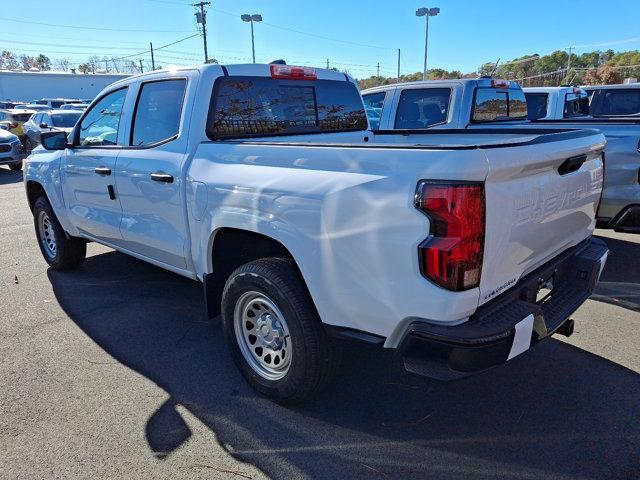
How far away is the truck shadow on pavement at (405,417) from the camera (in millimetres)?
2490

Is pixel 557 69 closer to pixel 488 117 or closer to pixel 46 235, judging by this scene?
pixel 488 117

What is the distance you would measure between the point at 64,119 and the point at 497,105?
553 inches

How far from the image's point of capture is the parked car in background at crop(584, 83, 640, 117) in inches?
394

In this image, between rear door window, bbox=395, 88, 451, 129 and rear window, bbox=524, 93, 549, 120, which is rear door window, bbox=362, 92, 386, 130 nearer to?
rear door window, bbox=395, 88, 451, 129

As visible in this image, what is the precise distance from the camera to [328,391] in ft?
10.3

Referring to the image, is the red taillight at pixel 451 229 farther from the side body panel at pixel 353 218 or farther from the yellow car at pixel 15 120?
the yellow car at pixel 15 120

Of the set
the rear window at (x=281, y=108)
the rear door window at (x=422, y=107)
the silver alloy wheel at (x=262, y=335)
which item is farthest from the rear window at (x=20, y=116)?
the silver alloy wheel at (x=262, y=335)

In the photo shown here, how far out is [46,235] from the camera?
5.70 metres

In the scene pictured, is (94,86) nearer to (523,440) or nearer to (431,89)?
(431,89)

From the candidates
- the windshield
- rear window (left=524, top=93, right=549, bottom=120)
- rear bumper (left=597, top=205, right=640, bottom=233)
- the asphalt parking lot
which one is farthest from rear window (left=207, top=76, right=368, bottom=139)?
the windshield

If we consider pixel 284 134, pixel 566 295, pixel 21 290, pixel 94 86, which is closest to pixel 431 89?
pixel 284 134

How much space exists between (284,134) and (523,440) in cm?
265

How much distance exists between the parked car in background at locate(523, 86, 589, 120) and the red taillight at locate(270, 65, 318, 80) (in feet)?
19.6

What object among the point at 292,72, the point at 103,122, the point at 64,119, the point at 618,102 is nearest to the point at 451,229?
the point at 292,72
